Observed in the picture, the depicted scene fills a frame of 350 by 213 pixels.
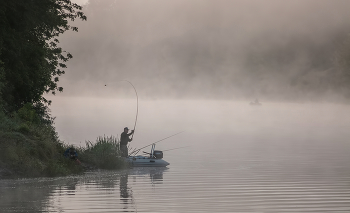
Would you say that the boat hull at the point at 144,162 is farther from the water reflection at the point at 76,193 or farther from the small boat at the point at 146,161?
the water reflection at the point at 76,193

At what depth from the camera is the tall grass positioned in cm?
3044

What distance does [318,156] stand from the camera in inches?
1727

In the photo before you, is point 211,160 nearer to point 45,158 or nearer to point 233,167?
point 233,167

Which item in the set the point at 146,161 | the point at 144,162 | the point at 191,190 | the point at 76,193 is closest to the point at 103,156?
the point at 144,162

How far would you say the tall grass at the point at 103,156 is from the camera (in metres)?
30.4

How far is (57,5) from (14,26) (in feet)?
8.93

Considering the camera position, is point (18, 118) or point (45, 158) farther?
point (18, 118)

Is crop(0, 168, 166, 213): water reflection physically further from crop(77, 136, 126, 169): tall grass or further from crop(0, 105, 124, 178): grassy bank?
crop(77, 136, 126, 169): tall grass

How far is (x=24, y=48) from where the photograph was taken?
111 ft

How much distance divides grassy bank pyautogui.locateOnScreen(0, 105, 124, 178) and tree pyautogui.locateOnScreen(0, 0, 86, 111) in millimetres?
1888

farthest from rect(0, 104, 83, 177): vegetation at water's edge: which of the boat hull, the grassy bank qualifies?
the boat hull

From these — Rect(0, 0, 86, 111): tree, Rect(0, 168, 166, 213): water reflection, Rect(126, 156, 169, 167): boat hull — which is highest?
Rect(0, 0, 86, 111): tree

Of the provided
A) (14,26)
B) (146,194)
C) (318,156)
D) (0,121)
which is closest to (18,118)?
(0,121)

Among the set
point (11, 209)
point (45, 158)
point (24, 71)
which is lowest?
point (11, 209)
